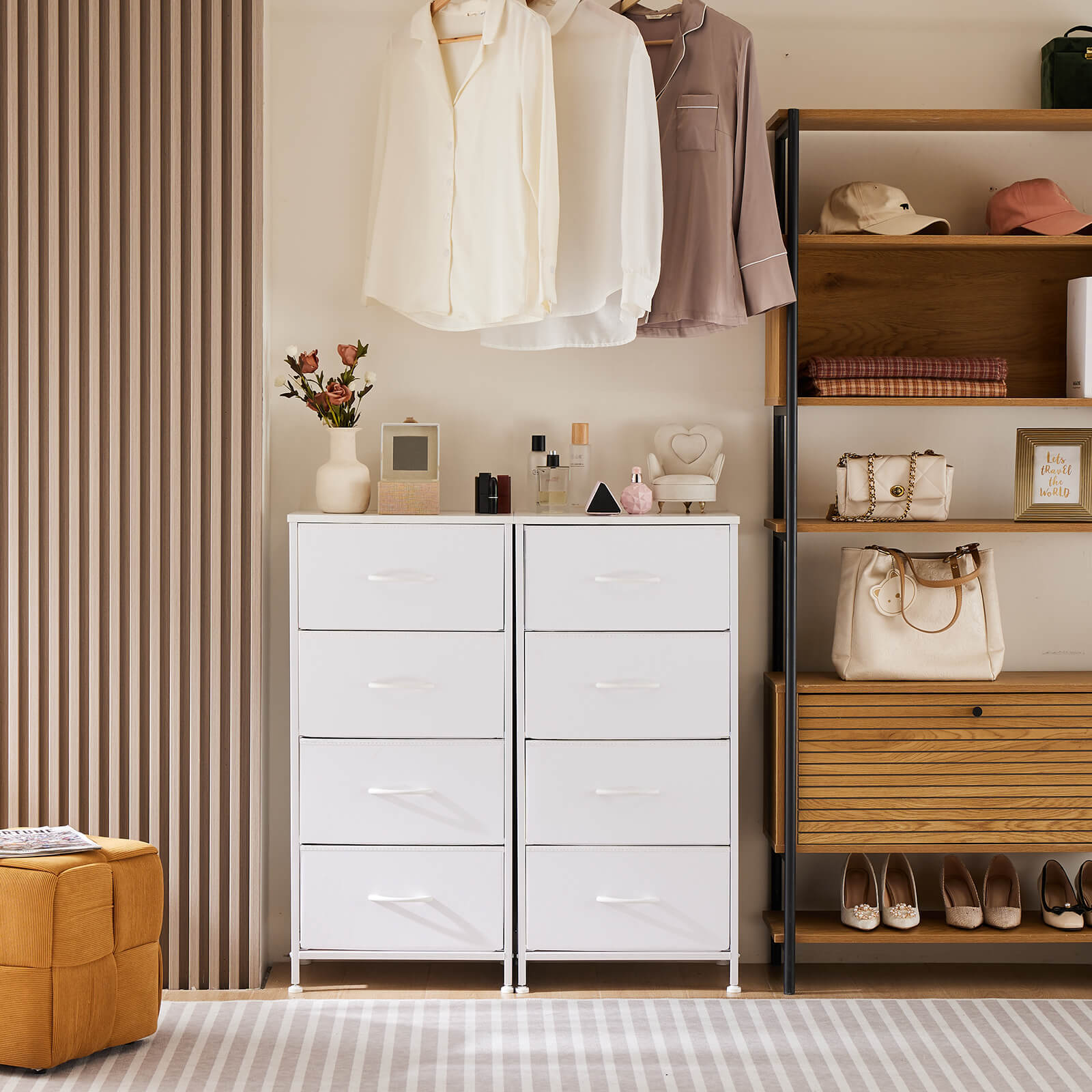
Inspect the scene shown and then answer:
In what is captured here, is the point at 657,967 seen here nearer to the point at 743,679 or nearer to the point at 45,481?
the point at 743,679

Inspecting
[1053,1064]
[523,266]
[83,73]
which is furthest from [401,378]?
[1053,1064]

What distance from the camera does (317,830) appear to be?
2.40m

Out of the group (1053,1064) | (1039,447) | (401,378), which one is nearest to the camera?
(1053,1064)

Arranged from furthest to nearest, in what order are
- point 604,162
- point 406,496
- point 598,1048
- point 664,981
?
point 664,981 → point 406,496 → point 604,162 → point 598,1048

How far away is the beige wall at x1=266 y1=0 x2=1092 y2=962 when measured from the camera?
8.65 ft

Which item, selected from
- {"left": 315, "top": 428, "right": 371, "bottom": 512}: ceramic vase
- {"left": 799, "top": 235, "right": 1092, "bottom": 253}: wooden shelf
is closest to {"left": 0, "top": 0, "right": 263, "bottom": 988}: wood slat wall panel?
{"left": 315, "top": 428, "right": 371, "bottom": 512}: ceramic vase

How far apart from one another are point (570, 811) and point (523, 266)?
123 cm

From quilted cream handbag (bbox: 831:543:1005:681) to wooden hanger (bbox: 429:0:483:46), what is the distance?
4.81 feet

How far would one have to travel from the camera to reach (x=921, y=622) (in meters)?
2.44

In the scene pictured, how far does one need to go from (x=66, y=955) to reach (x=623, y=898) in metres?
1.17

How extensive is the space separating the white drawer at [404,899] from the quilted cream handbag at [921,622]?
39.2 inches

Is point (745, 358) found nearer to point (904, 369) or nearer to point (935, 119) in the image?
point (904, 369)

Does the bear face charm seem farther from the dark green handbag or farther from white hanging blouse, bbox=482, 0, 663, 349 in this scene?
the dark green handbag

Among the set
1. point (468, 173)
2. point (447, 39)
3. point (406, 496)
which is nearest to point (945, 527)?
point (406, 496)
